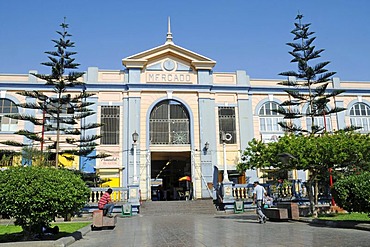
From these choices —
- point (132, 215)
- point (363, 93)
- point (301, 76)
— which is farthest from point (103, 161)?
point (363, 93)

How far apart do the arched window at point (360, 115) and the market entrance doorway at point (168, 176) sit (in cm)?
1157

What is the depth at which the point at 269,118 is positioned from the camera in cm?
2322

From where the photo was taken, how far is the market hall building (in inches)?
827

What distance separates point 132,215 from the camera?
16.4 metres

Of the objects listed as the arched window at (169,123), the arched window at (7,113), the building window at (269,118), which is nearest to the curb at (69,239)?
the arched window at (169,123)

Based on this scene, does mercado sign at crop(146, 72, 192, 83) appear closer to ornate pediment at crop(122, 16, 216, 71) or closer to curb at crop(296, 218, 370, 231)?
ornate pediment at crop(122, 16, 216, 71)

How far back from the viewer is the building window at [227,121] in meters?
22.5

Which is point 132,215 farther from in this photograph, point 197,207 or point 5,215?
point 5,215

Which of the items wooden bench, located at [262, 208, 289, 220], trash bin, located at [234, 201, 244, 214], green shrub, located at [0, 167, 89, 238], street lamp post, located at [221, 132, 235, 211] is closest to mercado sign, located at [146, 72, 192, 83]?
street lamp post, located at [221, 132, 235, 211]

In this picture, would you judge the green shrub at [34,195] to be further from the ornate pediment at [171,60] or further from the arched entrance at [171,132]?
the ornate pediment at [171,60]

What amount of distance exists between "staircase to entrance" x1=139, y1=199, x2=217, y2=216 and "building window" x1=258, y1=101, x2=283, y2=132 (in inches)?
279

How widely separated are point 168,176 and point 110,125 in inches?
289

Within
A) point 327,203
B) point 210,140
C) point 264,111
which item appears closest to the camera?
point 327,203

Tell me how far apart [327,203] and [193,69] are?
11311 mm
